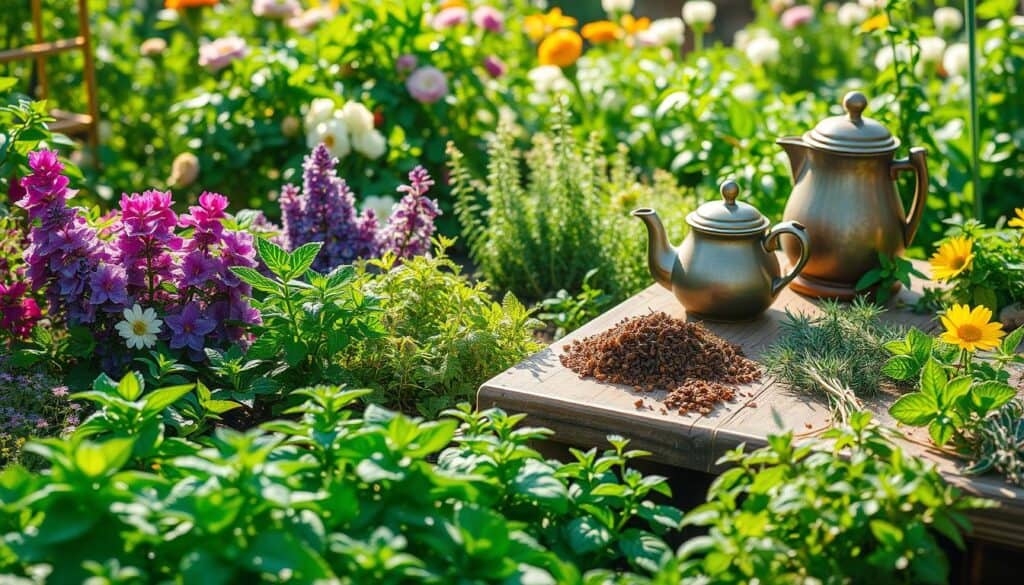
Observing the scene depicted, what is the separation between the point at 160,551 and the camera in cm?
161

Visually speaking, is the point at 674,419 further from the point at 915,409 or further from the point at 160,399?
the point at 160,399

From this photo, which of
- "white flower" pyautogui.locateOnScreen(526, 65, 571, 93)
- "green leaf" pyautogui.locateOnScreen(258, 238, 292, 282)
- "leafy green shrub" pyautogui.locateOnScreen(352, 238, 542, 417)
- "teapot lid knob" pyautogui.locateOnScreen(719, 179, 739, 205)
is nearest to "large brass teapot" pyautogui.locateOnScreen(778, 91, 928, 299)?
"teapot lid knob" pyautogui.locateOnScreen(719, 179, 739, 205)

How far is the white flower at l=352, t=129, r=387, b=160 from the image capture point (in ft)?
13.5

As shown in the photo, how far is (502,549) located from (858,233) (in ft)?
5.58

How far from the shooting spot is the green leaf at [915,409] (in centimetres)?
214

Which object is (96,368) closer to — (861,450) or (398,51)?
(861,450)

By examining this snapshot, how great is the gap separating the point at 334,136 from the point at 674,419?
84.6 inches

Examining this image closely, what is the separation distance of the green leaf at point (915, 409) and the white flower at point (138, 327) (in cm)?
166

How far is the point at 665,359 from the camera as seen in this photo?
8.34ft

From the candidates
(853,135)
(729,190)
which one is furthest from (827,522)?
(853,135)

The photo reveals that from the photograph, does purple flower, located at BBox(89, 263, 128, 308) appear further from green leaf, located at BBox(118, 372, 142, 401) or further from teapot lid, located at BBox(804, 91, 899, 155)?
teapot lid, located at BBox(804, 91, 899, 155)

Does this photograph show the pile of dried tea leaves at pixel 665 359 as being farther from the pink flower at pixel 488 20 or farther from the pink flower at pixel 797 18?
the pink flower at pixel 797 18

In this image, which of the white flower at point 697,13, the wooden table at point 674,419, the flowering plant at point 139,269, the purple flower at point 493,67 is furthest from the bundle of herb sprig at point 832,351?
the white flower at point 697,13

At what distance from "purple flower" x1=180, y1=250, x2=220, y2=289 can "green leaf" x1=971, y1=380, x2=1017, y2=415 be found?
1697 millimetres
